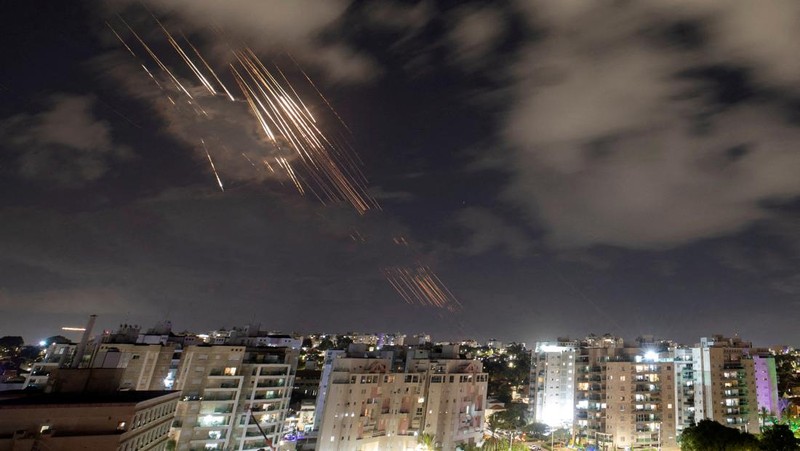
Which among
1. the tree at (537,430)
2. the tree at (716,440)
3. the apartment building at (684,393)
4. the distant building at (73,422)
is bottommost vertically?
the distant building at (73,422)

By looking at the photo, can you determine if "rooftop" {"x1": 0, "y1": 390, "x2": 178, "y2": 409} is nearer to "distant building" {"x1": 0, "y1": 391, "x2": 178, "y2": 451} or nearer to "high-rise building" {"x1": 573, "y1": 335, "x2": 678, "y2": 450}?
"distant building" {"x1": 0, "y1": 391, "x2": 178, "y2": 451}

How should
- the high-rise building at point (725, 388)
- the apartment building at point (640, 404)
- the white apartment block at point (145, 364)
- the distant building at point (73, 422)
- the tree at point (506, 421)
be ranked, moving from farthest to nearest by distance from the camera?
1. the high-rise building at point (725, 388)
2. the tree at point (506, 421)
3. the apartment building at point (640, 404)
4. the white apartment block at point (145, 364)
5. the distant building at point (73, 422)

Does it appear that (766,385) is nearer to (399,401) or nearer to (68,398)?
(399,401)

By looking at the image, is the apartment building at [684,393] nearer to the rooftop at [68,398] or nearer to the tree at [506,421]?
the tree at [506,421]

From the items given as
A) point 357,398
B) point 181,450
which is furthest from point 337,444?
point 181,450

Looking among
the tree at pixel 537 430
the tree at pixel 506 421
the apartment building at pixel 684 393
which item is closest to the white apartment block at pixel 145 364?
the tree at pixel 506 421

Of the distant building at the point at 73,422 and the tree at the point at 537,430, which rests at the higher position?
the tree at the point at 537,430

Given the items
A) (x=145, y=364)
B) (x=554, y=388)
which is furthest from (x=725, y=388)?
(x=145, y=364)

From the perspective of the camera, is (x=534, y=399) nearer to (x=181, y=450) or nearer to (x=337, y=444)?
(x=337, y=444)
